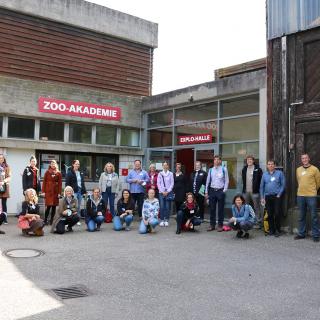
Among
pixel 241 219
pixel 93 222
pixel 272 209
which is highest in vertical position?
pixel 272 209

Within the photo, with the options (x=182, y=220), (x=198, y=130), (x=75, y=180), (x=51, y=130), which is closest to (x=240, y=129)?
(x=198, y=130)

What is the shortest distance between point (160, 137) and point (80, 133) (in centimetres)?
285

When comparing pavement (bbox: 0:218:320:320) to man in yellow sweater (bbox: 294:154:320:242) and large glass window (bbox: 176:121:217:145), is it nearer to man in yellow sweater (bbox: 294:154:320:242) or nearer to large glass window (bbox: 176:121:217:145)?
man in yellow sweater (bbox: 294:154:320:242)

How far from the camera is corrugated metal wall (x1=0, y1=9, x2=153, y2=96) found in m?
13.4

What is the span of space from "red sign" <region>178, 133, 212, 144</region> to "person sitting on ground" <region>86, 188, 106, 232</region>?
4.23 metres

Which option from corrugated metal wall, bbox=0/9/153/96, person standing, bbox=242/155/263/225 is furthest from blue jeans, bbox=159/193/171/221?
corrugated metal wall, bbox=0/9/153/96

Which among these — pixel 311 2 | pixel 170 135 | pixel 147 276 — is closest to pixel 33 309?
pixel 147 276

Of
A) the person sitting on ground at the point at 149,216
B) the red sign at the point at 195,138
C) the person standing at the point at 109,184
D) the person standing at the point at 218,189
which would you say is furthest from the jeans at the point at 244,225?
the person standing at the point at 109,184

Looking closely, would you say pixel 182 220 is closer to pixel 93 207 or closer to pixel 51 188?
pixel 93 207

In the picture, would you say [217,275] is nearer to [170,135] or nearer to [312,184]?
[312,184]

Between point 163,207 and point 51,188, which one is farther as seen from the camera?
point 163,207

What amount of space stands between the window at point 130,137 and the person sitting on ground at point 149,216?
5.33m

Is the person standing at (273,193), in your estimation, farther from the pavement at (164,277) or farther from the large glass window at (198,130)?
the large glass window at (198,130)

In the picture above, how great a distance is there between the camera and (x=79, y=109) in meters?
14.4
